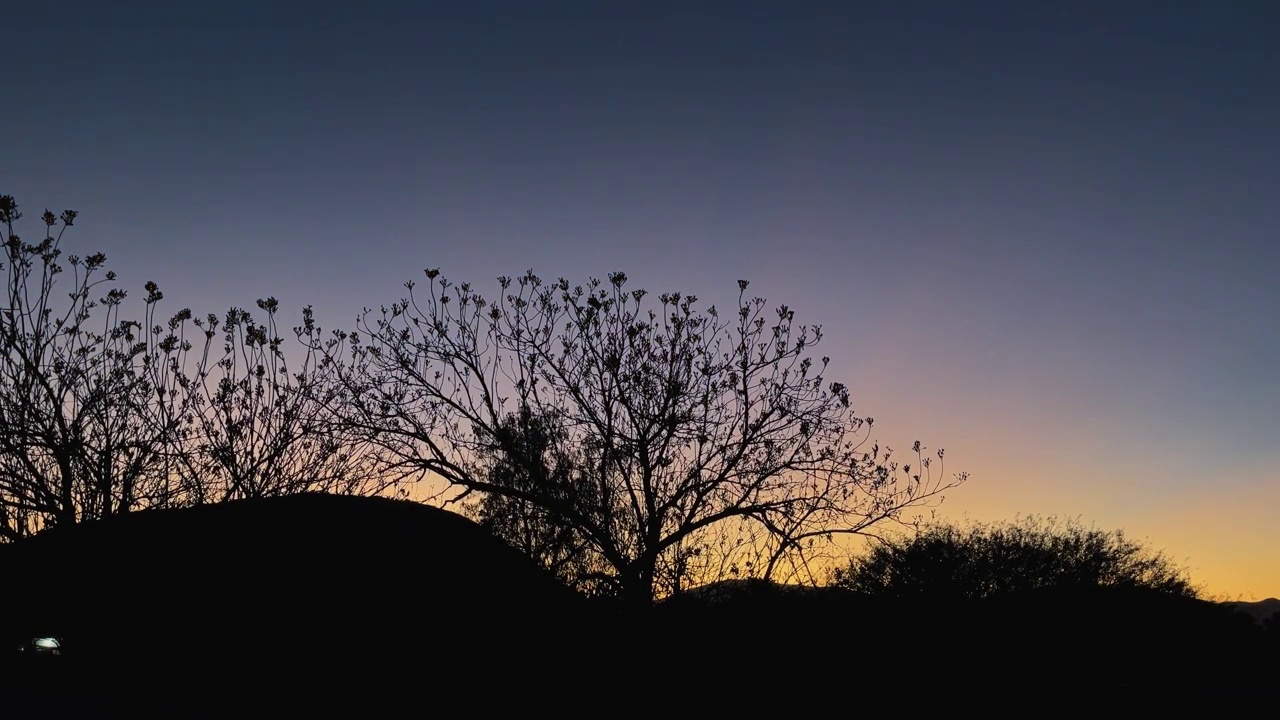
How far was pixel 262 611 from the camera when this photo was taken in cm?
1149

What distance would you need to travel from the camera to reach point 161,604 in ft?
37.3

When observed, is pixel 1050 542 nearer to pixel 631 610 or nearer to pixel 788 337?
pixel 788 337

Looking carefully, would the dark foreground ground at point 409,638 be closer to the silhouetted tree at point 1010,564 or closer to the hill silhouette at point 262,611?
the hill silhouette at point 262,611

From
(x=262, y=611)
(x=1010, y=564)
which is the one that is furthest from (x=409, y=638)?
(x=1010, y=564)

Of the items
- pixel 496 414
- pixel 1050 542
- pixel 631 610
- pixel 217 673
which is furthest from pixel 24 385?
pixel 1050 542

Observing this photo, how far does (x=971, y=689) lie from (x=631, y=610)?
5386 millimetres

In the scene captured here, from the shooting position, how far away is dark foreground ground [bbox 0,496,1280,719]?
35.7 ft

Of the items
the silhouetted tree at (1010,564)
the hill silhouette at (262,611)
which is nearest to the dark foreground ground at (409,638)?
the hill silhouette at (262,611)

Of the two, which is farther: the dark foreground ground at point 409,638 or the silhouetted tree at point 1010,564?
the silhouetted tree at point 1010,564

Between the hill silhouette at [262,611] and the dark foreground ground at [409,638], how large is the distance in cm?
2

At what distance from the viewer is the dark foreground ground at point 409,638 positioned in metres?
10.9

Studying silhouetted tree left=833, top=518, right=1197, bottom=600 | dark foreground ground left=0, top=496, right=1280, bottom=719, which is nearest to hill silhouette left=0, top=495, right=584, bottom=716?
dark foreground ground left=0, top=496, right=1280, bottom=719

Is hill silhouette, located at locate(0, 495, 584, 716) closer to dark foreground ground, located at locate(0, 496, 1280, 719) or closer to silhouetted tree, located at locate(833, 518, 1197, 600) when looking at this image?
dark foreground ground, located at locate(0, 496, 1280, 719)

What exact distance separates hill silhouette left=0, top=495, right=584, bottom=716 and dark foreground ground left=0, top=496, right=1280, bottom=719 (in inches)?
1.0
